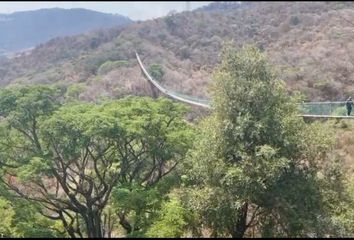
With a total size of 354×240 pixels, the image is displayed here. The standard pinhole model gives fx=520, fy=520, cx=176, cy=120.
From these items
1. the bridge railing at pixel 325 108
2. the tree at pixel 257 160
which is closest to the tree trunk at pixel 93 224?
the tree at pixel 257 160

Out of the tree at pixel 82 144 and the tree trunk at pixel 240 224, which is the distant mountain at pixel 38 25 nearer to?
the tree at pixel 82 144

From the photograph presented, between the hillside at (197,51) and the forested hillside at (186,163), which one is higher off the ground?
the forested hillside at (186,163)

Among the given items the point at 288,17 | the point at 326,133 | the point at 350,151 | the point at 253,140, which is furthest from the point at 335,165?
the point at 288,17

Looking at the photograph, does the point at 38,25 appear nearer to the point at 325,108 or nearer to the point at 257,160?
the point at 325,108

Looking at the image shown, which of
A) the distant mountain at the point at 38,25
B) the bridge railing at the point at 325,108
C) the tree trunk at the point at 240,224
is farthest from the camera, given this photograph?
the distant mountain at the point at 38,25

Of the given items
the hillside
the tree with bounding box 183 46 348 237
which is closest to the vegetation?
the tree with bounding box 183 46 348 237

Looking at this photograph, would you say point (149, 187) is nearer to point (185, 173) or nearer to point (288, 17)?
point (185, 173)

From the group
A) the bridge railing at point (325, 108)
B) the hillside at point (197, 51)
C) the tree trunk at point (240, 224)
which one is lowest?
the hillside at point (197, 51)
